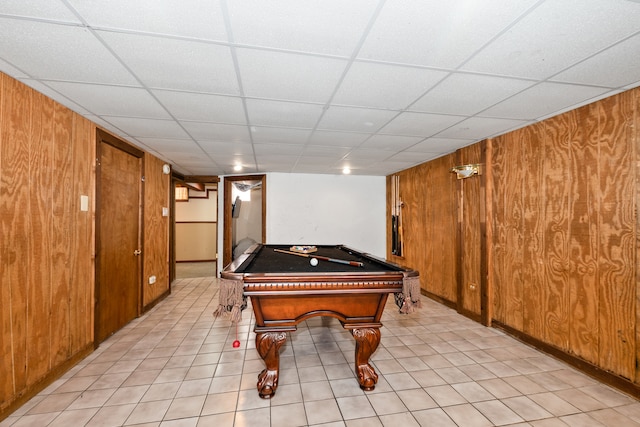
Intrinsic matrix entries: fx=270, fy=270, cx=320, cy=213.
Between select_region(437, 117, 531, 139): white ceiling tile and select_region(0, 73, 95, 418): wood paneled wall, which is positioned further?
select_region(437, 117, 531, 139): white ceiling tile

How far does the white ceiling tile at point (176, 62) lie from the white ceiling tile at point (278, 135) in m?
0.96

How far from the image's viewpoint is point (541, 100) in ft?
7.52

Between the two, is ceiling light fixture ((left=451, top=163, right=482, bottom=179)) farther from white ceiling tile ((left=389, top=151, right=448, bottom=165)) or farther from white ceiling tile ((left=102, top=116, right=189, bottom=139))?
white ceiling tile ((left=102, top=116, right=189, bottom=139))

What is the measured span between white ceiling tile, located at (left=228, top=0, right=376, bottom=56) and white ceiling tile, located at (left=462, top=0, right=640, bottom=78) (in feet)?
2.72

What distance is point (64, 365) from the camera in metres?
2.37

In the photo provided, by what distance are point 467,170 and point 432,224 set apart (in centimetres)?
123

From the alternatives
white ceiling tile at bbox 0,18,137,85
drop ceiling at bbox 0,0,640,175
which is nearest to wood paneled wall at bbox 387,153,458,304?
drop ceiling at bbox 0,0,640,175

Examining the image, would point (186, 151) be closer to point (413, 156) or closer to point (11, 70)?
point (11, 70)

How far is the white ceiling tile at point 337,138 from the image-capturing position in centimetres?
324

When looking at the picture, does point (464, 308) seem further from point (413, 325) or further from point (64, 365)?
point (64, 365)

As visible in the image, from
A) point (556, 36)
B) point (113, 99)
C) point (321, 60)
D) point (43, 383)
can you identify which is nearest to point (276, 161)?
point (113, 99)

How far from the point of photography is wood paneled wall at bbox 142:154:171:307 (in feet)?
13.1

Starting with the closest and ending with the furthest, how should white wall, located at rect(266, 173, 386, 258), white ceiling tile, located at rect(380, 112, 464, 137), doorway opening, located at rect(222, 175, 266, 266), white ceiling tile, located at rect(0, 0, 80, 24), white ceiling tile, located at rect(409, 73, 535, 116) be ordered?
1. white ceiling tile, located at rect(0, 0, 80, 24)
2. white ceiling tile, located at rect(409, 73, 535, 116)
3. white ceiling tile, located at rect(380, 112, 464, 137)
4. white wall, located at rect(266, 173, 386, 258)
5. doorway opening, located at rect(222, 175, 266, 266)

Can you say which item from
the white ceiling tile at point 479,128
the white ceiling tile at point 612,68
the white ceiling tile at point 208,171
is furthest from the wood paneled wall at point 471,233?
the white ceiling tile at point 208,171
